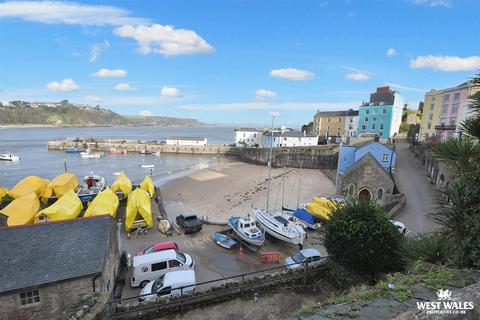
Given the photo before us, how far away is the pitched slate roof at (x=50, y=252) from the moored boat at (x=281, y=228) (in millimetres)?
10397

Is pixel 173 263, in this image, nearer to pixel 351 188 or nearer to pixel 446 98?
pixel 351 188

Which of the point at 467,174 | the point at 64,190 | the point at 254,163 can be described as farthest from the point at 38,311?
the point at 254,163

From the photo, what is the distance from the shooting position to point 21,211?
725 inches

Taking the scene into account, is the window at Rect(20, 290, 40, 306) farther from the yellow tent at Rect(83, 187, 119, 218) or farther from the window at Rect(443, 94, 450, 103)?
the window at Rect(443, 94, 450, 103)

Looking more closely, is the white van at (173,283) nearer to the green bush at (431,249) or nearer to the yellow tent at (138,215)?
the green bush at (431,249)

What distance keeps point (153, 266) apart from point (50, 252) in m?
4.28

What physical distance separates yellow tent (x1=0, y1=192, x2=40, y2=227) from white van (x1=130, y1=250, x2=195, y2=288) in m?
11.2

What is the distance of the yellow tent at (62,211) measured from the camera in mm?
17453

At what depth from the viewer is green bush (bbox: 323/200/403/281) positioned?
8914 millimetres

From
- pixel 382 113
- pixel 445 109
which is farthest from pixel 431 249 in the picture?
pixel 382 113

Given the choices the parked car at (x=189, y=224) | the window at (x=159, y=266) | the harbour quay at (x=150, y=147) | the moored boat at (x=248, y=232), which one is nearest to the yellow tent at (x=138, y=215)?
the parked car at (x=189, y=224)

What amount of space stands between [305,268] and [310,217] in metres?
10.9

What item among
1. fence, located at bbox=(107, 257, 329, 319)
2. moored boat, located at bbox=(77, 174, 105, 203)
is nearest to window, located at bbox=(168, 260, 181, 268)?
fence, located at bbox=(107, 257, 329, 319)

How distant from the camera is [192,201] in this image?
101ft
